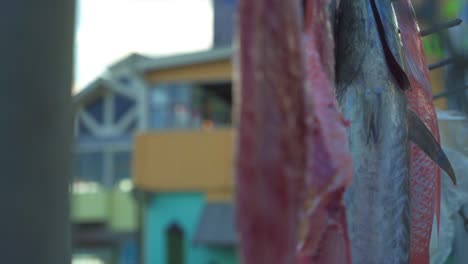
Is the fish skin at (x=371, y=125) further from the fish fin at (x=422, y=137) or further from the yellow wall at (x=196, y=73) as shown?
the yellow wall at (x=196, y=73)

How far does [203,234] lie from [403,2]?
1169 centimetres

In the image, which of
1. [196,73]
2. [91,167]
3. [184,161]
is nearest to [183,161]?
[184,161]

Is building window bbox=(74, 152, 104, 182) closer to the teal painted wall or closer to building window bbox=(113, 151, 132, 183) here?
building window bbox=(113, 151, 132, 183)

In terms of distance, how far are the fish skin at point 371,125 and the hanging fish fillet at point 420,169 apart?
5.1 inches

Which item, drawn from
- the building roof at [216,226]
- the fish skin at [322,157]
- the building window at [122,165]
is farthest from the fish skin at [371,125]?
the building window at [122,165]

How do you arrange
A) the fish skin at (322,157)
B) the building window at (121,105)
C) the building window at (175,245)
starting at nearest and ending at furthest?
the fish skin at (322,157) < the building window at (175,245) < the building window at (121,105)

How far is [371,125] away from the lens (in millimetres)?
1582

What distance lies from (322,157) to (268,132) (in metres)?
0.16

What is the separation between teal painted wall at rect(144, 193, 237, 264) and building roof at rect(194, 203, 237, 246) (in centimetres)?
29

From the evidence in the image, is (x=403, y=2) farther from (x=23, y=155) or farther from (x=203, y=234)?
(x=203, y=234)

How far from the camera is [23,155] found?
3.25 feet

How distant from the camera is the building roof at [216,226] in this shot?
523 inches

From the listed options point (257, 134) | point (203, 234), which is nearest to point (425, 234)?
point (257, 134)

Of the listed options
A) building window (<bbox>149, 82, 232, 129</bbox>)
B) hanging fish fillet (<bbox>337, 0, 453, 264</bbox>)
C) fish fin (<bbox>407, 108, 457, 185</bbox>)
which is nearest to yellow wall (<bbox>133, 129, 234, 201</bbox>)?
building window (<bbox>149, 82, 232, 129</bbox>)
